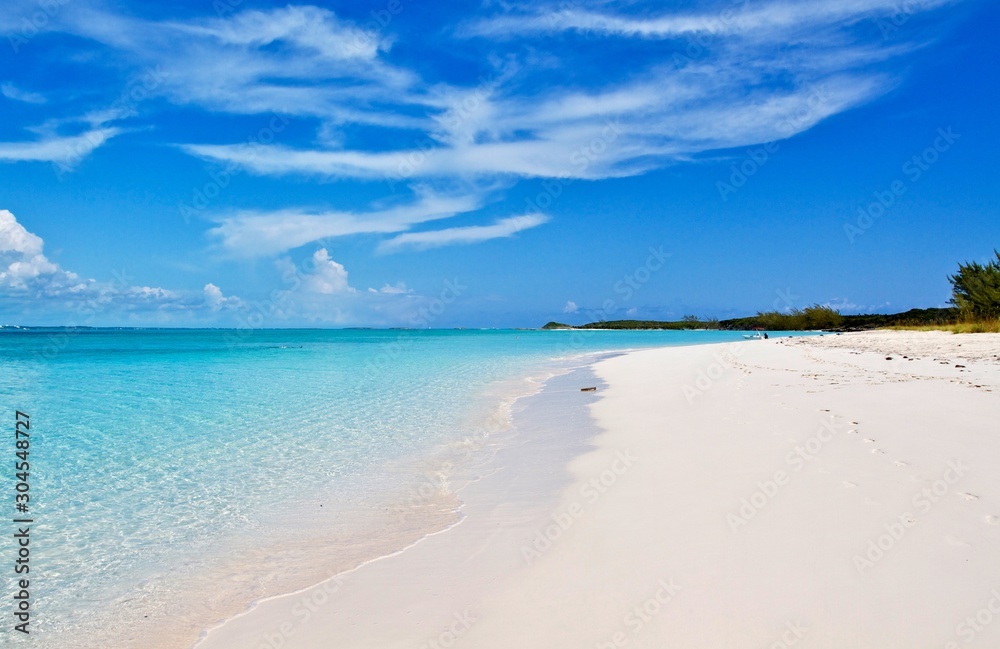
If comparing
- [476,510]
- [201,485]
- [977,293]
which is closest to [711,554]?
[476,510]

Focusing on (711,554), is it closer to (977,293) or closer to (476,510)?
(476,510)

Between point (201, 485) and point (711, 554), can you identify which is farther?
point (201, 485)

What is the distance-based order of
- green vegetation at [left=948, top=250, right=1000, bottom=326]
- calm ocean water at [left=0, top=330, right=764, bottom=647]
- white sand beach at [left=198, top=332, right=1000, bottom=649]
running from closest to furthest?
white sand beach at [left=198, top=332, right=1000, bottom=649]
calm ocean water at [left=0, top=330, right=764, bottom=647]
green vegetation at [left=948, top=250, right=1000, bottom=326]

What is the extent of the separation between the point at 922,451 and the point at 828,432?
4.71 feet

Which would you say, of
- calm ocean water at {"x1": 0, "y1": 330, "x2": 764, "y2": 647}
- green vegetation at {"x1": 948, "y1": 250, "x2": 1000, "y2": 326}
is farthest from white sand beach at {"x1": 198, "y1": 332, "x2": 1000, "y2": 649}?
green vegetation at {"x1": 948, "y1": 250, "x2": 1000, "y2": 326}

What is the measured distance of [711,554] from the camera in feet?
14.4

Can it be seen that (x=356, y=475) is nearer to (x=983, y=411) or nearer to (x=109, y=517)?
(x=109, y=517)

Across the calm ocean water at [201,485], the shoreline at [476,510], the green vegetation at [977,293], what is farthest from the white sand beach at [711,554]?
the green vegetation at [977,293]

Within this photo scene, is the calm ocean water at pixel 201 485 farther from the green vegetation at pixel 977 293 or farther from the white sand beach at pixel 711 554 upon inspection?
the green vegetation at pixel 977 293

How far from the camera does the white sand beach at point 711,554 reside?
3408 millimetres

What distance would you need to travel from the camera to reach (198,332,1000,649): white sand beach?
3408mm

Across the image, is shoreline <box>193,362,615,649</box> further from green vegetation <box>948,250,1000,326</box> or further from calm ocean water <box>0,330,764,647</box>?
green vegetation <box>948,250,1000,326</box>

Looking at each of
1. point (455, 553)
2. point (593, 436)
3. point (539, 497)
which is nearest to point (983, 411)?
point (593, 436)

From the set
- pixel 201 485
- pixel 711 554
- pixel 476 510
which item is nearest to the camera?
pixel 711 554
